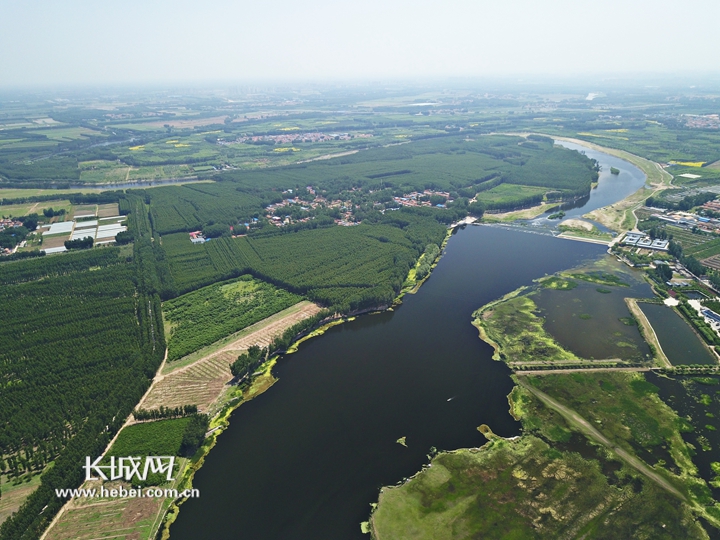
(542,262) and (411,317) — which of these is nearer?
(411,317)

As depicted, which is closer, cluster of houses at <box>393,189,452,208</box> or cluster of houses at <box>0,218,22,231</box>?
cluster of houses at <box>0,218,22,231</box>

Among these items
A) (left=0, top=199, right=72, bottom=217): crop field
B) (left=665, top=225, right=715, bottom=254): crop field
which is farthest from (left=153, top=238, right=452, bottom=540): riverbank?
(left=0, top=199, right=72, bottom=217): crop field

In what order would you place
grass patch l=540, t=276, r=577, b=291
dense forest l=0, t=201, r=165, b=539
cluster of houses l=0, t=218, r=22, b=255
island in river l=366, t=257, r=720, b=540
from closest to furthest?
island in river l=366, t=257, r=720, b=540, dense forest l=0, t=201, r=165, b=539, grass patch l=540, t=276, r=577, b=291, cluster of houses l=0, t=218, r=22, b=255

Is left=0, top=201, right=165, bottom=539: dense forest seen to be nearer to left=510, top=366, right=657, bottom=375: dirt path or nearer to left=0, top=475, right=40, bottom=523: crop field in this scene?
left=0, top=475, right=40, bottom=523: crop field

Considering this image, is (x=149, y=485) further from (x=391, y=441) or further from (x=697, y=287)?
(x=697, y=287)

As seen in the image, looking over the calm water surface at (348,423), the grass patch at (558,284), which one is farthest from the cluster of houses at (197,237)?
the grass patch at (558,284)

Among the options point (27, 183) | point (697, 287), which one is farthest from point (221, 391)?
point (27, 183)

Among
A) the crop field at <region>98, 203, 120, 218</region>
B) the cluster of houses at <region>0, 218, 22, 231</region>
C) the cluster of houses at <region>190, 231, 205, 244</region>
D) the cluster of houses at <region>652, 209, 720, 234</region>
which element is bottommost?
the crop field at <region>98, 203, 120, 218</region>
